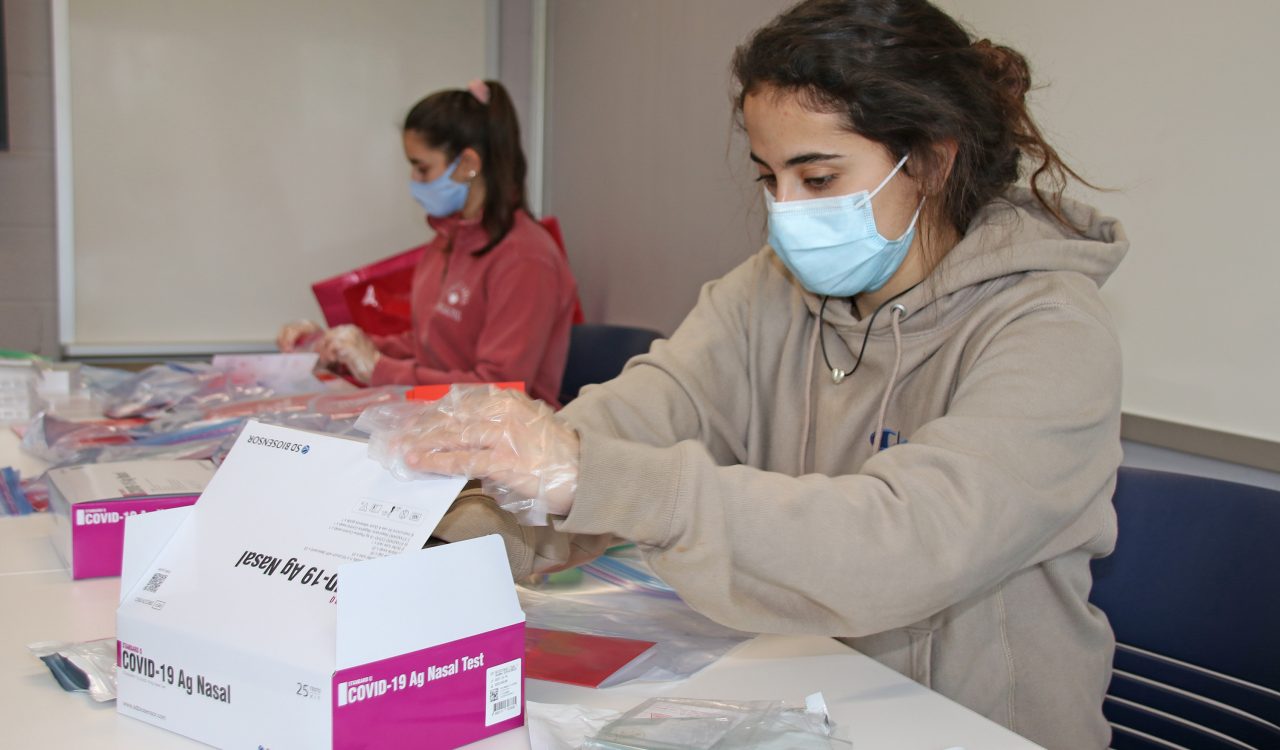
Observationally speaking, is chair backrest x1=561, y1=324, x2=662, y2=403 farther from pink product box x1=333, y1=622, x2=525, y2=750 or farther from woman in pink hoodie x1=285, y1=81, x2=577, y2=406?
pink product box x1=333, y1=622, x2=525, y2=750

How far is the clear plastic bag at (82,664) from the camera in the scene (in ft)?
2.60

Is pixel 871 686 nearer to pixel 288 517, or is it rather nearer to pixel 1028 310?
pixel 1028 310

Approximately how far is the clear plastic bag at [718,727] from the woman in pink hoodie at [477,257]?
1.61 m

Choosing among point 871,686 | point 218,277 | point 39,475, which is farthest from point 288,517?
point 218,277

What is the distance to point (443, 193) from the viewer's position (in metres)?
2.46

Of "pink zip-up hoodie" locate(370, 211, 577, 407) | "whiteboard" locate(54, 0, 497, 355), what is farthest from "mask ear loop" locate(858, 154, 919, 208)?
"whiteboard" locate(54, 0, 497, 355)

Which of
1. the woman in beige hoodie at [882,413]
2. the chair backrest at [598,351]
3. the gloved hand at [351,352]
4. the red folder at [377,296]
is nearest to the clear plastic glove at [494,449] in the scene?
the woman in beige hoodie at [882,413]

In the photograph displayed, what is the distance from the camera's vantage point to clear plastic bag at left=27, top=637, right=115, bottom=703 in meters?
0.79

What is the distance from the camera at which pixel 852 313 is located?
48.4 inches

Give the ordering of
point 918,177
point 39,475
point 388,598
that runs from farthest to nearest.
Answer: point 39,475
point 918,177
point 388,598

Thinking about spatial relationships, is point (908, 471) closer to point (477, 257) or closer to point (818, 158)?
point (818, 158)

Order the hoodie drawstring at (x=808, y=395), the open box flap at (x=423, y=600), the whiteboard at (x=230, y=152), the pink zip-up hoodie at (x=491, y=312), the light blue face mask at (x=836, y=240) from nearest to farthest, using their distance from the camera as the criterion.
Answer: the open box flap at (x=423, y=600), the light blue face mask at (x=836, y=240), the hoodie drawstring at (x=808, y=395), the pink zip-up hoodie at (x=491, y=312), the whiteboard at (x=230, y=152)

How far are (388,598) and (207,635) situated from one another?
15 cm

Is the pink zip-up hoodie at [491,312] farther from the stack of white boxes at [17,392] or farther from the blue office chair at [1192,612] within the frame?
the blue office chair at [1192,612]
